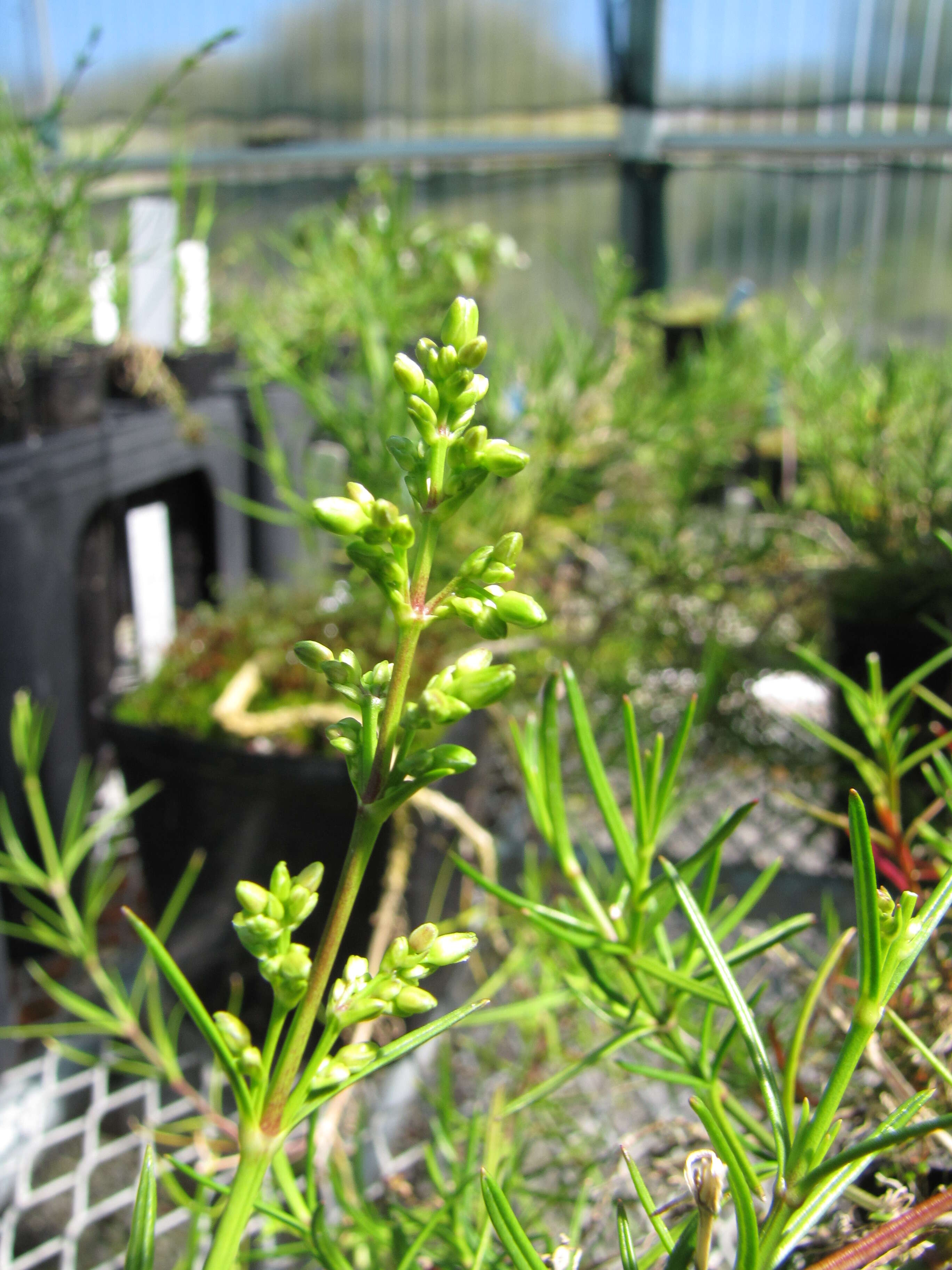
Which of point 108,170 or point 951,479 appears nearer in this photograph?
point 951,479

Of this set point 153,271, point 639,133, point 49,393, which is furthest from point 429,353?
point 639,133

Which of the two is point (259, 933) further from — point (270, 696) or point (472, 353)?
point (270, 696)

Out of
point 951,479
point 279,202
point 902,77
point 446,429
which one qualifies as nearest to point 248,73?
point 279,202

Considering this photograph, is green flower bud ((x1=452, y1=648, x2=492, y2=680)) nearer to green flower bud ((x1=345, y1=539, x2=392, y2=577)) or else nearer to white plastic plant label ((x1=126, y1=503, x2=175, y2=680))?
green flower bud ((x1=345, y1=539, x2=392, y2=577))

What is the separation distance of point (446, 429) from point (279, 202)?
250 cm

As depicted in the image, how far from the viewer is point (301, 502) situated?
0.53 meters

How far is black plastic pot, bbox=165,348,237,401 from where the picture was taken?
0.86 metres

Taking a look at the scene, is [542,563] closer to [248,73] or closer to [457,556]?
[457,556]

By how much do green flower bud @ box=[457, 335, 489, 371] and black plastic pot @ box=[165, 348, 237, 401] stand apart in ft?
2.60

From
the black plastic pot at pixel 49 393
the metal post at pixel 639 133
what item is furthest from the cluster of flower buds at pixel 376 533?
the metal post at pixel 639 133

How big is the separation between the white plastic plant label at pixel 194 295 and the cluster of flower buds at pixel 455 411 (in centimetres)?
74

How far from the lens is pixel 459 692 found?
101mm

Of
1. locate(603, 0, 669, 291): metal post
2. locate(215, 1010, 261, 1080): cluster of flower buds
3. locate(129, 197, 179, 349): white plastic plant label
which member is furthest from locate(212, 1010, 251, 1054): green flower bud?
locate(603, 0, 669, 291): metal post

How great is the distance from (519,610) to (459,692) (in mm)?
11
